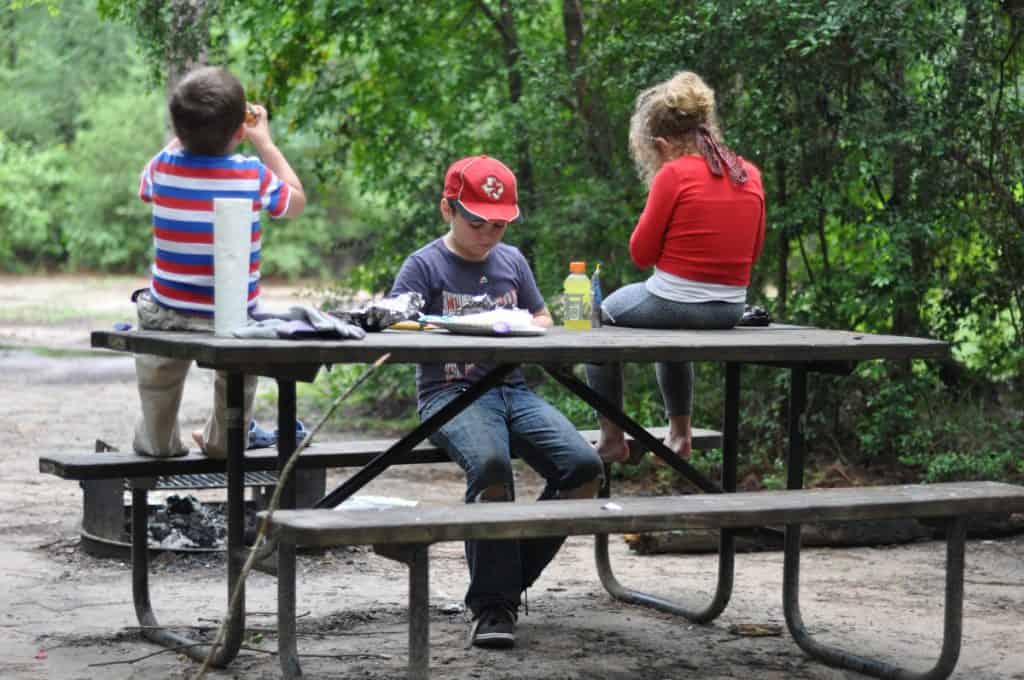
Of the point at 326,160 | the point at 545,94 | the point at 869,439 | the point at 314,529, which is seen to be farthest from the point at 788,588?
the point at 326,160

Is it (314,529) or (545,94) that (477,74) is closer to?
(545,94)

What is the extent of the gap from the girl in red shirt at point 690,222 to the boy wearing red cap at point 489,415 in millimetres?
473

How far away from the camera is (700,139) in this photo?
17.2ft

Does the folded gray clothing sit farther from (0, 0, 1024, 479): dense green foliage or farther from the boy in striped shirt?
(0, 0, 1024, 479): dense green foliage

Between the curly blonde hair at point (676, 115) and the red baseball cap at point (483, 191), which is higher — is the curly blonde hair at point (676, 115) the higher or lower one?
the higher one

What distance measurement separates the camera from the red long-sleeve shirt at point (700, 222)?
5141mm

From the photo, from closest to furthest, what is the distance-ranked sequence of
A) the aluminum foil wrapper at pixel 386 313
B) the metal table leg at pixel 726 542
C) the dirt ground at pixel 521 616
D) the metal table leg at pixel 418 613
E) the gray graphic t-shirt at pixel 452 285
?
1. the metal table leg at pixel 418 613
2. the aluminum foil wrapper at pixel 386 313
3. the dirt ground at pixel 521 616
4. the gray graphic t-shirt at pixel 452 285
5. the metal table leg at pixel 726 542

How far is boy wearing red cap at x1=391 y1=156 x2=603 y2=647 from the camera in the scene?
186 inches

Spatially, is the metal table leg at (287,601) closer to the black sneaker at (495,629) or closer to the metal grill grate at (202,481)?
Answer: the black sneaker at (495,629)

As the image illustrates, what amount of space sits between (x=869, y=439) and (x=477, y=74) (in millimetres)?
4001

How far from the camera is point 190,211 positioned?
4359mm

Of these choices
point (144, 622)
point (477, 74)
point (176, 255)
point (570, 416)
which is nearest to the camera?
point (176, 255)

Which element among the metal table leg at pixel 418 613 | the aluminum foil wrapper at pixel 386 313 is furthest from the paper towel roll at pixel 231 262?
the metal table leg at pixel 418 613

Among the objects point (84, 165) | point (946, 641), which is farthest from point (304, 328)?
point (84, 165)
